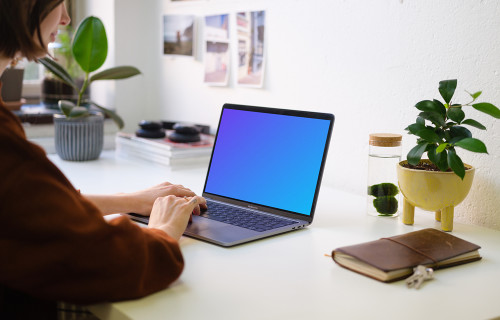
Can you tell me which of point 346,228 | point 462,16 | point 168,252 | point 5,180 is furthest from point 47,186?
point 462,16

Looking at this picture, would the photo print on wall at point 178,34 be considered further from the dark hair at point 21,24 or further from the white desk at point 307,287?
the dark hair at point 21,24

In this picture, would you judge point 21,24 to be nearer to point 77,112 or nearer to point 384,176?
point 384,176

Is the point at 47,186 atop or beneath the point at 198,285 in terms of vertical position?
atop

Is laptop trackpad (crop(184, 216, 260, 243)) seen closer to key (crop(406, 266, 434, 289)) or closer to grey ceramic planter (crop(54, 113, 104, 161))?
key (crop(406, 266, 434, 289))

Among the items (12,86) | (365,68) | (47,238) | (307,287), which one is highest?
(365,68)

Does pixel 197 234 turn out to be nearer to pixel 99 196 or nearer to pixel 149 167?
pixel 99 196

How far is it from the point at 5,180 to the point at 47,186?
0.05 meters

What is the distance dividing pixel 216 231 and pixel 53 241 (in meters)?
0.42

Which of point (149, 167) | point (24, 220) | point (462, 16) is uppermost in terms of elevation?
point (462, 16)

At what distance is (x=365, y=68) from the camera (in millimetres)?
1526

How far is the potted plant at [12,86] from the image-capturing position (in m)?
2.09

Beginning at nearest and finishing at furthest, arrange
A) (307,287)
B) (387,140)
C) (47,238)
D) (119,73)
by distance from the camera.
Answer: (47,238) → (307,287) → (387,140) → (119,73)

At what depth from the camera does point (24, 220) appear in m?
0.79

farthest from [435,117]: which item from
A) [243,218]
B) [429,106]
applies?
[243,218]
